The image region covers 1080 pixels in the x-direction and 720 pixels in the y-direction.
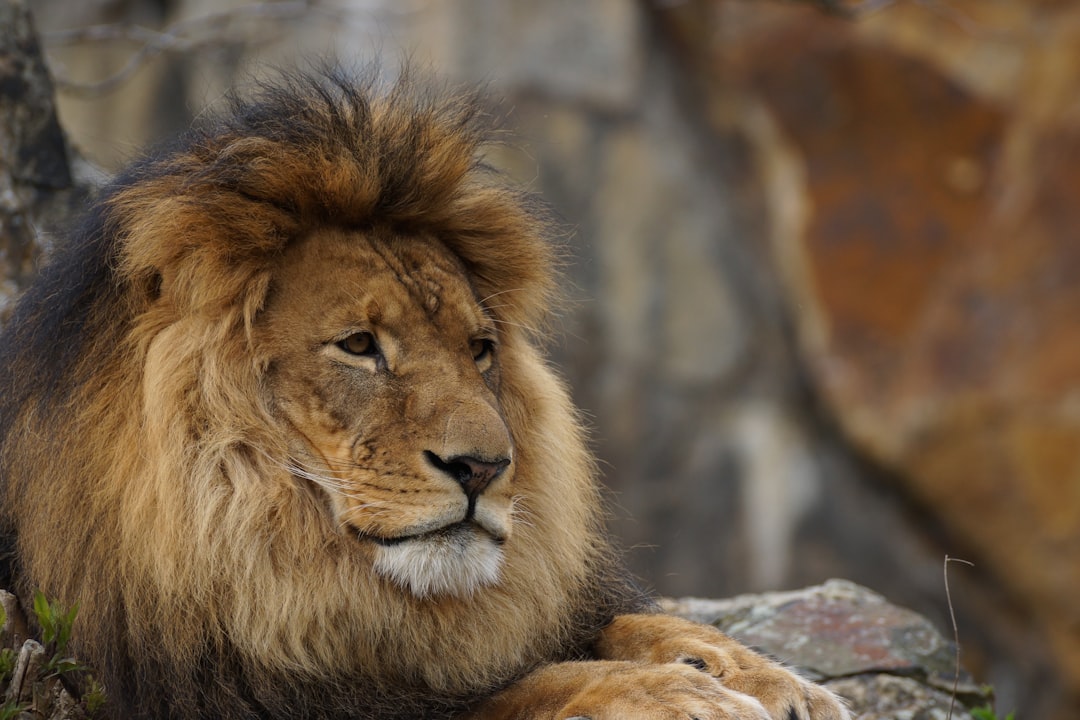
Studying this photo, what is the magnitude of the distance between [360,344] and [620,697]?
0.93m

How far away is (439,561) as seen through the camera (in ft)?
9.25

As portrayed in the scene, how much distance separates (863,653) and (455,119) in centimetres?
193

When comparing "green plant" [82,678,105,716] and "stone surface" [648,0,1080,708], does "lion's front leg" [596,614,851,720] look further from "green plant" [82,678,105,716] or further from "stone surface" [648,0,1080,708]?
"stone surface" [648,0,1080,708]

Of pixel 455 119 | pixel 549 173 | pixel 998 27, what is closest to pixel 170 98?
pixel 549 173

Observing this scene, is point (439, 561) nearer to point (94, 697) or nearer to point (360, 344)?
point (360, 344)

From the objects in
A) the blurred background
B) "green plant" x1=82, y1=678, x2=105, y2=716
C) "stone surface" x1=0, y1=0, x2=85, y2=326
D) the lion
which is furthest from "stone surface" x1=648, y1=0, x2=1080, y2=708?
"green plant" x1=82, y1=678, x2=105, y2=716

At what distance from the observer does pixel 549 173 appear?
9.23 m

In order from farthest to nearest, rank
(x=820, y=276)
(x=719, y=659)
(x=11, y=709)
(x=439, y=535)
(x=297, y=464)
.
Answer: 1. (x=820, y=276)
2. (x=719, y=659)
3. (x=297, y=464)
4. (x=439, y=535)
5. (x=11, y=709)

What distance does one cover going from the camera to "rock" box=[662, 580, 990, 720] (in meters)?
3.80

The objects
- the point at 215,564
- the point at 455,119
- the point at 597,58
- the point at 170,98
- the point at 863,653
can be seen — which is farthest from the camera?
the point at 170,98

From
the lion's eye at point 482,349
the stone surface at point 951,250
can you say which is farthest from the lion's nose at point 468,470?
the stone surface at point 951,250

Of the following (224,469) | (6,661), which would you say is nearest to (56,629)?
(6,661)

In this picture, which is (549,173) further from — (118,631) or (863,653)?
(118,631)

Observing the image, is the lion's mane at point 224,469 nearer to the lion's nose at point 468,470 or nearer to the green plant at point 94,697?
the green plant at point 94,697
